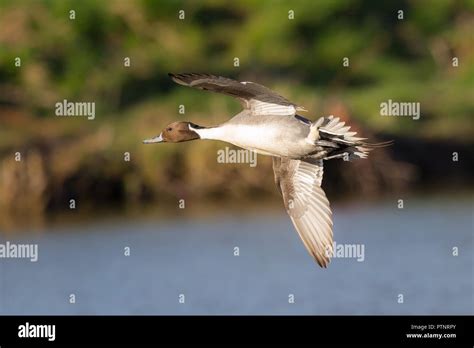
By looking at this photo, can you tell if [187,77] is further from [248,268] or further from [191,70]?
[191,70]

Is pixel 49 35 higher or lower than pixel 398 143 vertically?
higher

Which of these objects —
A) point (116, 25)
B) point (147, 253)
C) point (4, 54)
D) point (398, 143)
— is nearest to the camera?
point (147, 253)

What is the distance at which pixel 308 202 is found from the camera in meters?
9.89

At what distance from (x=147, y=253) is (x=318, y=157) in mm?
6686

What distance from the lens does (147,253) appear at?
15.6 meters

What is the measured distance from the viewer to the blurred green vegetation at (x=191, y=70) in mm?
17250

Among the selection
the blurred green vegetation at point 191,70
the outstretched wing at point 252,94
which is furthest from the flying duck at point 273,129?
the blurred green vegetation at point 191,70

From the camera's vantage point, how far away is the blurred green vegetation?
56.6 feet

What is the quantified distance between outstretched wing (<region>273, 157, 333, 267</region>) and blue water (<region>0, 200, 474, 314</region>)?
3.65 m

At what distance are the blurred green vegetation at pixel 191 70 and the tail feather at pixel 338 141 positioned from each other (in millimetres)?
7585

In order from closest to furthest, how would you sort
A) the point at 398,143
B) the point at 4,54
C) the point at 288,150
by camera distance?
the point at 288,150 < the point at 398,143 < the point at 4,54
